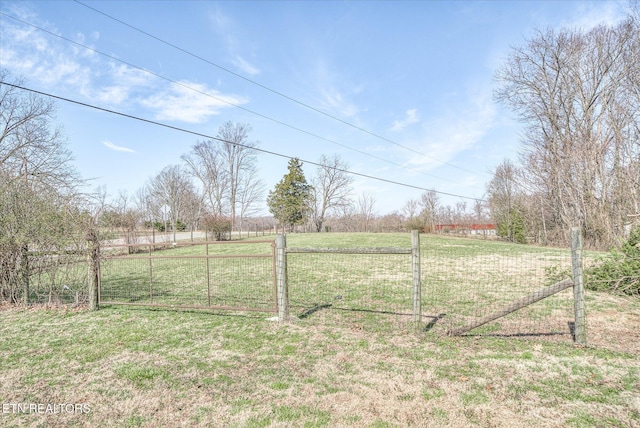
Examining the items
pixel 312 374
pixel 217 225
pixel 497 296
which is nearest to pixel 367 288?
pixel 497 296

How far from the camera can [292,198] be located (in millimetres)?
43094

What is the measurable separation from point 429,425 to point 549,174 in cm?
2558

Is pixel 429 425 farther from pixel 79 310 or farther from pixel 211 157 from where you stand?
pixel 211 157

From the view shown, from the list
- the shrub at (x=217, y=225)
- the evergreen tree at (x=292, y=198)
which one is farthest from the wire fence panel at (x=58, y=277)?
the evergreen tree at (x=292, y=198)

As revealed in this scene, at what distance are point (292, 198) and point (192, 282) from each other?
33242mm

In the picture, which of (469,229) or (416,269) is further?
(469,229)

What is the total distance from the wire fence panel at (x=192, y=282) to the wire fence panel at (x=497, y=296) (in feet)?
11.2

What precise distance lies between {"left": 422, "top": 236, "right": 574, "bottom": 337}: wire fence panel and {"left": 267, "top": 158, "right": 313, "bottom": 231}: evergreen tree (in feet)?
97.9

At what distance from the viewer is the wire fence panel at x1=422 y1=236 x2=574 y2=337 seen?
203 inches

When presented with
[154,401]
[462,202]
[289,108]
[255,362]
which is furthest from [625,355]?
[462,202]

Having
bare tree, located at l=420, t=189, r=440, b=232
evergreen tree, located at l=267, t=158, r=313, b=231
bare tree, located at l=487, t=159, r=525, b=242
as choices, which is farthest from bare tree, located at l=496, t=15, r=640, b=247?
evergreen tree, located at l=267, t=158, r=313, b=231

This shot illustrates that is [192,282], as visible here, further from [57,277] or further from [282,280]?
[282,280]

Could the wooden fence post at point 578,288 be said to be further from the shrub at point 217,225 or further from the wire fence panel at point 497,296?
the shrub at point 217,225

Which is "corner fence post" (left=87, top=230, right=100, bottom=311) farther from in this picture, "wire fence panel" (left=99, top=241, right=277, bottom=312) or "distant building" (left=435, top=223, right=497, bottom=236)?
"distant building" (left=435, top=223, right=497, bottom=236)
